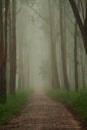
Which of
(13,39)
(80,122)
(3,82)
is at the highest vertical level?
(13,39)

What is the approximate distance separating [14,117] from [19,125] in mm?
2265

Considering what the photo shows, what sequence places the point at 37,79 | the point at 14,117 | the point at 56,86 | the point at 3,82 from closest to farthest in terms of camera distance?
the point at 14,117 < the point at 3,82 < the point at 56,86 < the point at 37,79

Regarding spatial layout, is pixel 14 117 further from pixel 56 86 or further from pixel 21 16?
pixel 21 16

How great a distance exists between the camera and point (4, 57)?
57.2 feet

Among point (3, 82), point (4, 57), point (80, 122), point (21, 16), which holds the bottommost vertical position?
point (80, 122)

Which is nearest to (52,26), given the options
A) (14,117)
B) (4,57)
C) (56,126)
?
(4,57)

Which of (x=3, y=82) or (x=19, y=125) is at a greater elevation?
(x=3, y=82)

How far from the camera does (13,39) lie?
25.0 meters

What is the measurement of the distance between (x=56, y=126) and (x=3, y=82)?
7.14 meters

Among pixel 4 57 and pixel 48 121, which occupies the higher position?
pixel 4 57

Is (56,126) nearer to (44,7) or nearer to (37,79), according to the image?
(44,7)

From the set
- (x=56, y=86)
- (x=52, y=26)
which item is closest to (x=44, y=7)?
(x=52, y=26)

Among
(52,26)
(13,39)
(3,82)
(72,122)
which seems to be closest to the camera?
(72,122)

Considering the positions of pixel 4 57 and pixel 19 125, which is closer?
pixel 19 125
